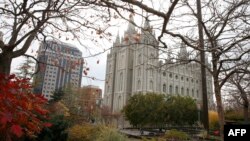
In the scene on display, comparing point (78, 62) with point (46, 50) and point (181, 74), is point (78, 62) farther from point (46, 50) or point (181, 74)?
point (181, 74)

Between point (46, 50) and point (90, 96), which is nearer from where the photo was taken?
point (46, 50)

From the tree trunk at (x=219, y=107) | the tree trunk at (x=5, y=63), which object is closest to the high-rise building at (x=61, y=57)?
the tree trunk at (x=5, y=63)

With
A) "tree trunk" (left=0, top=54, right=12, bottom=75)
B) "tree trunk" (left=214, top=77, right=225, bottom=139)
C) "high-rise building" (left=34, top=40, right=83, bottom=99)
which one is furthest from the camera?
"tree trunk" (left=214, top=77, right=225, bottom=139)

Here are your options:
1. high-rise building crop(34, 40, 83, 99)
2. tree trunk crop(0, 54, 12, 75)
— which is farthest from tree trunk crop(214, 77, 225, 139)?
tree trunk crop(0, 54, 12, 75)

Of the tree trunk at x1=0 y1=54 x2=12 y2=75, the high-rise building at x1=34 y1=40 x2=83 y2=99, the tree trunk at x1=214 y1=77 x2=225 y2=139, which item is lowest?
the tree trunk at x1=214 y1=77 x2=225 y2=139

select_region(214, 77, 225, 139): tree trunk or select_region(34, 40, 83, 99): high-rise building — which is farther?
Answer: select_region(214, 77, 225, 139): tree trunk

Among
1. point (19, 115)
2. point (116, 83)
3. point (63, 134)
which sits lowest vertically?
point (63, 134)

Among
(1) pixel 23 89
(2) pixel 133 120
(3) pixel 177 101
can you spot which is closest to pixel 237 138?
(1) pixel 23 89

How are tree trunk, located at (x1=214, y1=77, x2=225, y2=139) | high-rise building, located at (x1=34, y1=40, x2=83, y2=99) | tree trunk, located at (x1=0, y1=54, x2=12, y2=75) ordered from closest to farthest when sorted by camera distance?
tree trunk, located at (x1=0, y1=54, x2=12, y2=75), high-rise building, located at (x1=34, y1=40, x2=83, y2=99), tree trunk, located at (x1=214, y1=77, x2=225, y2=139)

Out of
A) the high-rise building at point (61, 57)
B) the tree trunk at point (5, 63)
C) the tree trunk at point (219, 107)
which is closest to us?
the tree trunk at point (5, 63)

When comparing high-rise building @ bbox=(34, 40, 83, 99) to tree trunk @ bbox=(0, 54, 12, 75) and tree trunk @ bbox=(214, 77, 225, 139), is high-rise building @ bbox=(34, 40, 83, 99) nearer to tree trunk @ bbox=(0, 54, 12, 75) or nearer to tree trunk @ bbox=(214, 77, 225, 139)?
tree trunk @ bbox=(0, 54, 12, 75)

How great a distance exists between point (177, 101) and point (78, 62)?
37.6 metres

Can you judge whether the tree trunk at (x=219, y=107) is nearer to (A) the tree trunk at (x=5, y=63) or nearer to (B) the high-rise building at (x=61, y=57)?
(B) the high-rise building at (x=61, y=57)

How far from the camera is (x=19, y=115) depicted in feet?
12.9
